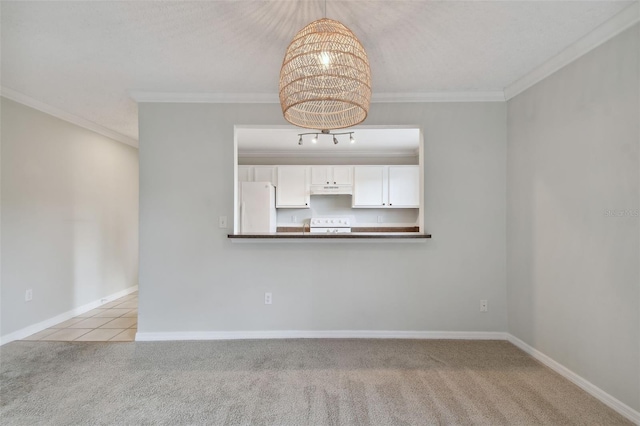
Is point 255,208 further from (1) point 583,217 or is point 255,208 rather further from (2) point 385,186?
(1) point 583,217

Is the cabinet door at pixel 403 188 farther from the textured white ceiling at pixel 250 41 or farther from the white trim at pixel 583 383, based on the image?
the white trim at pixel 583 383

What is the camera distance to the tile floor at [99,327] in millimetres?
2812

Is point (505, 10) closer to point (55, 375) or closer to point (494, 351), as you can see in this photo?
point (494, 351)

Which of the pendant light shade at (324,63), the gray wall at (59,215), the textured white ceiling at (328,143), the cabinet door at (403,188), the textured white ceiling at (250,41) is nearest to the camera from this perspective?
the pendant light shade at (324,63)

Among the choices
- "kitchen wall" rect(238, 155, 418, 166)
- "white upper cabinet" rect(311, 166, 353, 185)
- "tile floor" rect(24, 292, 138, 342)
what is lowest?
"tile floor" rect(24, 292, 138, 342)

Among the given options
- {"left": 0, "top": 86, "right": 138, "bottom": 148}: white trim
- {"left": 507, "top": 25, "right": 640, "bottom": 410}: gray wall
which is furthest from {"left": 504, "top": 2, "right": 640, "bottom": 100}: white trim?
{"left": 0, "top": 86, "right": 138, "bottom": 148}: white trim

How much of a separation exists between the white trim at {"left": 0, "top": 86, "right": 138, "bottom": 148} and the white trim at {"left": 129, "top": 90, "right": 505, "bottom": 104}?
3.54 ft

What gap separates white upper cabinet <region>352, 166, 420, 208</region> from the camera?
16.4 feet

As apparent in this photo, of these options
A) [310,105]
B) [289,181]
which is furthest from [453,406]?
[289,181]

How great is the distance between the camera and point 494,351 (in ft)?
8.16

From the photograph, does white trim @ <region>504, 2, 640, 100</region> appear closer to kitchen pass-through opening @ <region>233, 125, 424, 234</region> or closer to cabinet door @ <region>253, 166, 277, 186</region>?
kitchen pass-through opening @ <region>233, 125, 424, 234</region>

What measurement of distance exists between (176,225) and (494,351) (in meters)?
3.11

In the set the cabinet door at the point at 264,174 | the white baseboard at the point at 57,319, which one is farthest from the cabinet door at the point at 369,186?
the white baseboard at the point at 57,319

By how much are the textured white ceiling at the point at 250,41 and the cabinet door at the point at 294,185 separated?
2.39 meters
